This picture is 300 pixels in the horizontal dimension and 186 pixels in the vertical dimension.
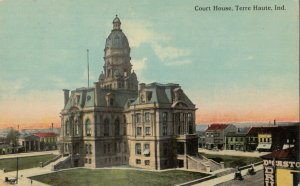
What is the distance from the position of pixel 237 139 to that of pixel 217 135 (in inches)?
145

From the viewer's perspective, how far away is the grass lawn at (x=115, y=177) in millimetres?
25859

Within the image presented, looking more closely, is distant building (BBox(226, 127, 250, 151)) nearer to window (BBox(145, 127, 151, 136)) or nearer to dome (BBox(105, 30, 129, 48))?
window (BBox(145, 127, 151, 136))

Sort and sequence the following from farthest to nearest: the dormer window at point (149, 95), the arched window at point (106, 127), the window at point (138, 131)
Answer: the arched window at point (106, 127), the window at point (138, 131), the dormer window at point (149, 95)

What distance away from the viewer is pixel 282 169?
752 inches

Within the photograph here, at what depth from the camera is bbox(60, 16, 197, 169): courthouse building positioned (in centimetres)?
3272

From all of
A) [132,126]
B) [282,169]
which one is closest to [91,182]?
[132,126]

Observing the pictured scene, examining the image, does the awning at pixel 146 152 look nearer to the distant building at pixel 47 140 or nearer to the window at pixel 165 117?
the window at pixel 165 117

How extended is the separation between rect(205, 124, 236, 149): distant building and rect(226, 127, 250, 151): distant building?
942mm

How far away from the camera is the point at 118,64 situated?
4041 centimetres

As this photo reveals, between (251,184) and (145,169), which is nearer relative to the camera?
(251,184)

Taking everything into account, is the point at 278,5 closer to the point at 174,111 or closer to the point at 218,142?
the point at 174,111

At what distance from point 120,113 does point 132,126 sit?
2346mm

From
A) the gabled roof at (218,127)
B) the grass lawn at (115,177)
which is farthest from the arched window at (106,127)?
the gabled roof at (218,127)

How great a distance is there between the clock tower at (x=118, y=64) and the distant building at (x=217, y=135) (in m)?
18.2
